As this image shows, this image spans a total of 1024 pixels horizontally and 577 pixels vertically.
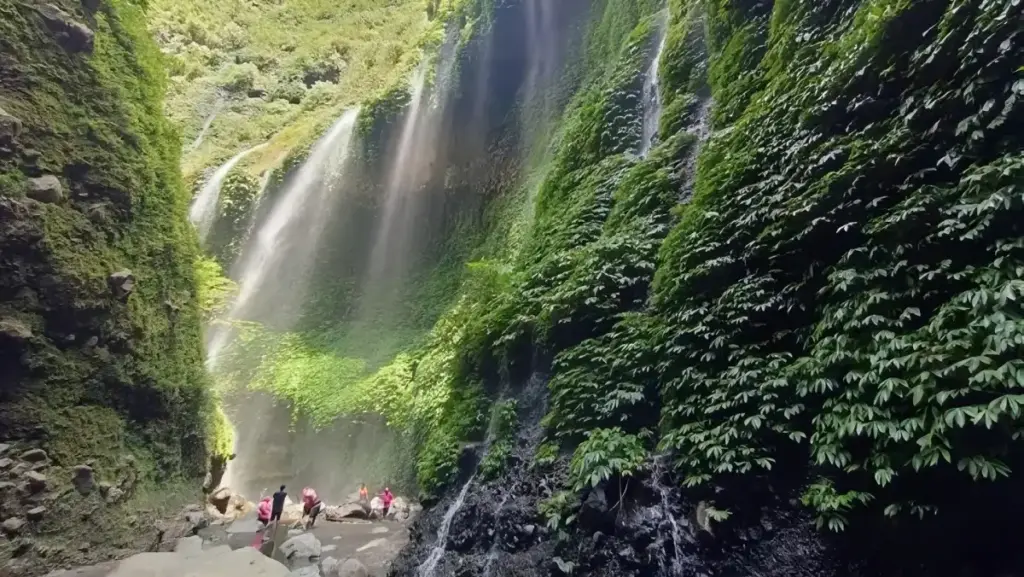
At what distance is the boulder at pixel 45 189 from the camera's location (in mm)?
8023

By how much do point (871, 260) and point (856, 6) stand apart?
2982 millimetres

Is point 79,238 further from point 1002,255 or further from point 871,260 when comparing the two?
point 1002,255

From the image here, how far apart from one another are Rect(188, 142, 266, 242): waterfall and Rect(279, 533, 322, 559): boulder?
12442mm

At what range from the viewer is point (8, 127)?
781 cm

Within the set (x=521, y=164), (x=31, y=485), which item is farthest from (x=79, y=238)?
(x=521, y=164)

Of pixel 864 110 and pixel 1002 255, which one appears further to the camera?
pixel 864 110

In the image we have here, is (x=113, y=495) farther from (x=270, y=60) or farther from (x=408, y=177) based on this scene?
(x=270, y=60)

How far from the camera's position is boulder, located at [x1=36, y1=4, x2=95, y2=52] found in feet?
30.1

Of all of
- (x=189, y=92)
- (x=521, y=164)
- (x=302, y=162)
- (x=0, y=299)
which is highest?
(x=189, y=92)

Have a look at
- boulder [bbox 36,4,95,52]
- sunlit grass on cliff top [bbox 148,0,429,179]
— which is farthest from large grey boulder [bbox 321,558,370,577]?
sunlit grass on cliff top [bbox 148,0,429,179]

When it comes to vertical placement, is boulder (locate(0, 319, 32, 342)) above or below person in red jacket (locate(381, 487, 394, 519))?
above

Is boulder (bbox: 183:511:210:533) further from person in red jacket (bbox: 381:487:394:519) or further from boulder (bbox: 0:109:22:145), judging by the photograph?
boulder (bbox: 0:109:22:145)

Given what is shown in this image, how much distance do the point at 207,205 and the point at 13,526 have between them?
45.7 ft

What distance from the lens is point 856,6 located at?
5.62 m
